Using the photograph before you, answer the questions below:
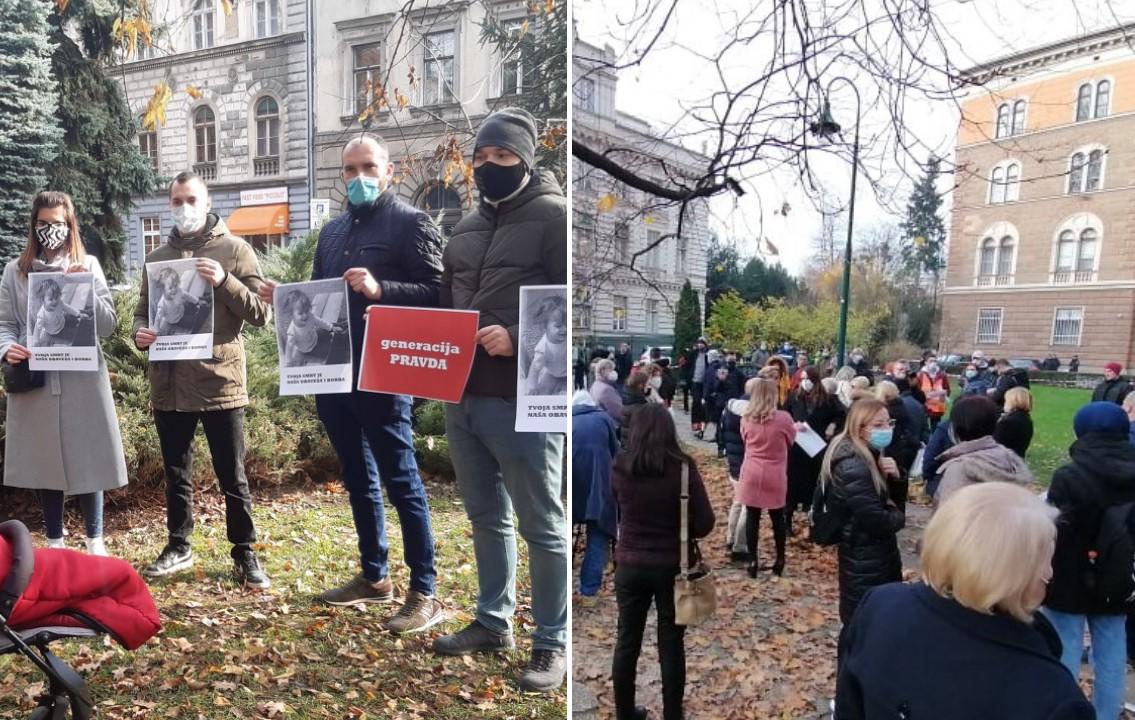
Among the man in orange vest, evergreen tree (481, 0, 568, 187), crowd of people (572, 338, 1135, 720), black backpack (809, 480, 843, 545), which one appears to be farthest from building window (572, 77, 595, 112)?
black backpack (809, 480, 843, 545)

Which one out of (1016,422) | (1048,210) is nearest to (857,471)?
(1016,422)

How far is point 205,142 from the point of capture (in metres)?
2.19

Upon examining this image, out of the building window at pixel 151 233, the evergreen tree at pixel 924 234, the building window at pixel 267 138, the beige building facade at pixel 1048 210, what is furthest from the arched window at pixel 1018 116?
the building window at pixel 151 233

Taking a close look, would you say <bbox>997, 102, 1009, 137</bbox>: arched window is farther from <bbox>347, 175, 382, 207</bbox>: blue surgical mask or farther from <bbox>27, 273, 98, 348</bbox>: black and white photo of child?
<bbox>27, 273, 98, 348</bbox>: black and white photo of child

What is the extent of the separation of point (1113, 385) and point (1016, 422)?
0.77 feet

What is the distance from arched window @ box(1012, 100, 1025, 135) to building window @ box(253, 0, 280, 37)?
1966mm

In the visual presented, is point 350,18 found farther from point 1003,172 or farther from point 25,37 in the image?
point 1003,172

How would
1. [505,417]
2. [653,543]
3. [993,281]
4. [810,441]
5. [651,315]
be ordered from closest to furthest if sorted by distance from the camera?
[505,417]
[993,281]
[651,315]
[653,543]
[810,441]

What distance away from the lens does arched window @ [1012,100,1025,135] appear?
183 cm

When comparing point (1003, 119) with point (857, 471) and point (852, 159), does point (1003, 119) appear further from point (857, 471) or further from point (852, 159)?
point (857, 471)

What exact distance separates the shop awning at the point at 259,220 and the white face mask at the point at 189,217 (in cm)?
10

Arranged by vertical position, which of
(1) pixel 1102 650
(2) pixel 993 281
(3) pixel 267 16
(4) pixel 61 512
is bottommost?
(1) pixel 1102 650

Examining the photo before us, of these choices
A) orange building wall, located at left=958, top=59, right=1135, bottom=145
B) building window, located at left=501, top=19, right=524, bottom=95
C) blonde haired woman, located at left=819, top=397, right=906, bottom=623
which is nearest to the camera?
orange building wall, located at left=958, top=59, right=1135, bottom=145

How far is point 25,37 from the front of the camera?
2266 millimetres
